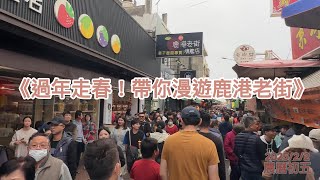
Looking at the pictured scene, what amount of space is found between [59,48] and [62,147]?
3716 mm

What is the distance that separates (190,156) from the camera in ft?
11.6

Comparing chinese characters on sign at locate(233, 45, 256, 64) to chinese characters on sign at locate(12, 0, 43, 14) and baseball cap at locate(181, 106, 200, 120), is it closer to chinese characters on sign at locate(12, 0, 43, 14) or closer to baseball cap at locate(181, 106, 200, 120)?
chinese characters on sign at locate(12, 0, 43, 14)

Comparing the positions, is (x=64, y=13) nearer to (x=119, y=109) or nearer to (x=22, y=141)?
(x=22, y=141)

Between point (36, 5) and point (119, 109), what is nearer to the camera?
point (36, 5)

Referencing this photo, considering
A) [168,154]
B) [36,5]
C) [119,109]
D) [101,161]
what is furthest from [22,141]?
[119,109]

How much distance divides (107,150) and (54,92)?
302 inches

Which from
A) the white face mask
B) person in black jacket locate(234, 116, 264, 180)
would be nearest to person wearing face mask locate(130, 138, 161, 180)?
the white face mask

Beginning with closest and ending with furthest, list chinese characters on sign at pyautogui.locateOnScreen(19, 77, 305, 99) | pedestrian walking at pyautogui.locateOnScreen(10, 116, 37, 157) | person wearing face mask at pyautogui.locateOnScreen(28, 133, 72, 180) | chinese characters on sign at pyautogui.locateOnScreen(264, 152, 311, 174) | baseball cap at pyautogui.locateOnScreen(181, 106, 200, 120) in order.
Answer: person wearing face mask at pyautogui.locateOnScreen(28, 133, 72, 180), chinese characters on sign at pyautogui.locateOnScreen(264, 152, 311, 174), baseball cap at pyautogui.locateOnScreen(181, 106, 200, 120), pedestrian walking at pyautogui.locateOnScreen(10, 116, 37, 157), chinese characters on sign at pyautogui.locateOnScreen(19, 77, 305, 99)

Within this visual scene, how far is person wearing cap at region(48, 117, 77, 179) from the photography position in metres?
4.76

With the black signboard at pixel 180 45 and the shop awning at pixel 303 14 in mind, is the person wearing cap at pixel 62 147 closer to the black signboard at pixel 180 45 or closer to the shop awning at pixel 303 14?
the shop awning at pixel 303 14

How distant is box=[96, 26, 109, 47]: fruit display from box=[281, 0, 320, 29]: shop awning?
24.4 feet

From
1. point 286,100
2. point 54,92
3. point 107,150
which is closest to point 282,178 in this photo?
point 107,150

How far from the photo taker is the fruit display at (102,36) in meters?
10.6

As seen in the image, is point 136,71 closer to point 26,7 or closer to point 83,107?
point 83,107
